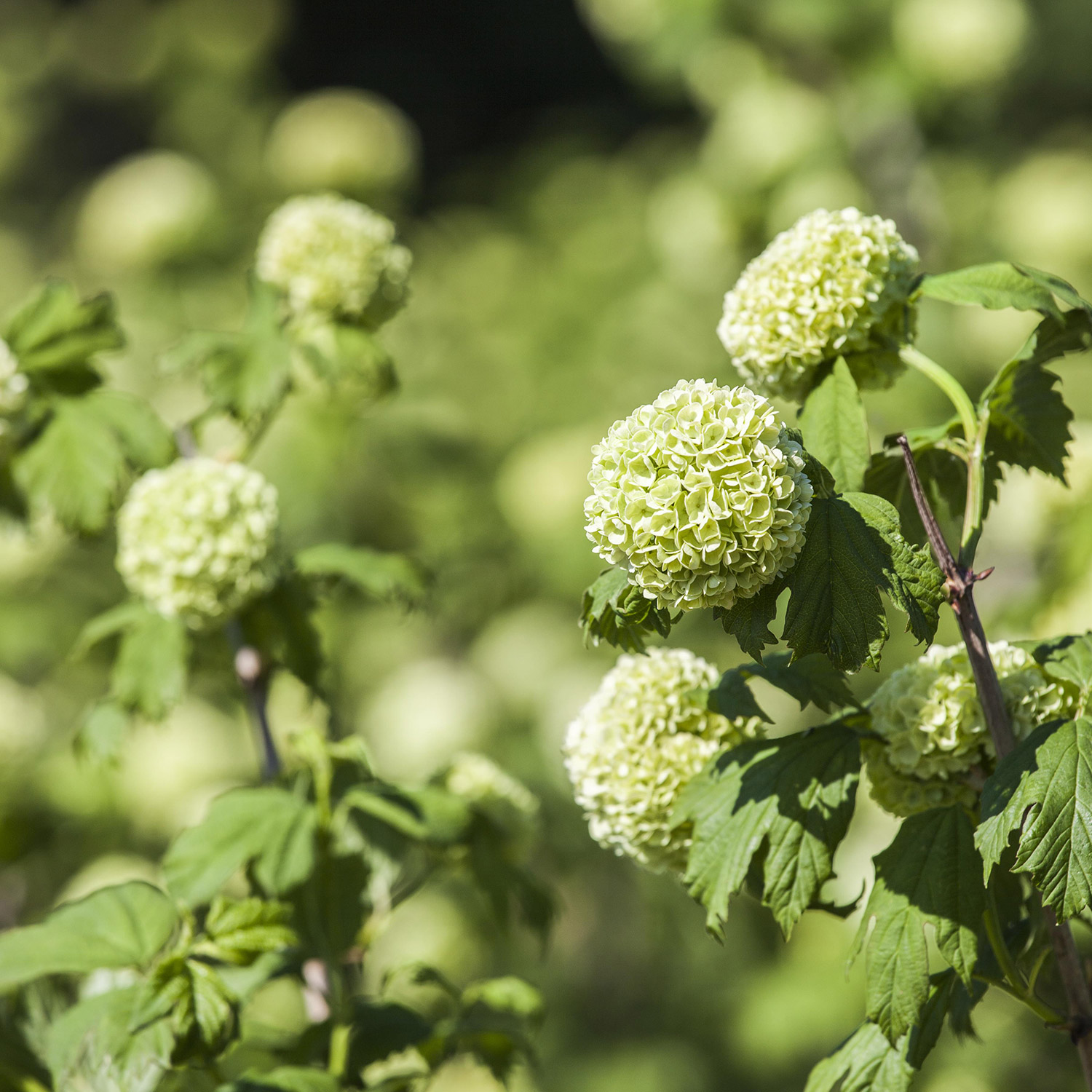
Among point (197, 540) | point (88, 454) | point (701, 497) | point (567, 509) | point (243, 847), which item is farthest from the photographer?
point (567, 509)

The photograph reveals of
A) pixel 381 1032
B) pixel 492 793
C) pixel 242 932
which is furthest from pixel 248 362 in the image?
pixel 381 1032

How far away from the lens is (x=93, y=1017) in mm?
1205

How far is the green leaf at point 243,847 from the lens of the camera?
133cm

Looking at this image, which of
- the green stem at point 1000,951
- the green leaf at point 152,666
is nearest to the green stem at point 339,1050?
the green leaf at point 152,666

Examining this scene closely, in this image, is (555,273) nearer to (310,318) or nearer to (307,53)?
(310,318)

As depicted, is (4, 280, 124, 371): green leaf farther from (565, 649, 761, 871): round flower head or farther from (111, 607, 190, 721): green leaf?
(565, 649, 761, 871): round flower head

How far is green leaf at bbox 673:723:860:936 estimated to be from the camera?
107 cm

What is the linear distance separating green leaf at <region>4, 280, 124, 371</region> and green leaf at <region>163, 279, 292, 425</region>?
102mm

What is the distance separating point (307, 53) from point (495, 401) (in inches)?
253

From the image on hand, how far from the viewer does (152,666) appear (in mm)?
1597

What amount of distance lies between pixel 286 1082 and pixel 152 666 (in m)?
0.58

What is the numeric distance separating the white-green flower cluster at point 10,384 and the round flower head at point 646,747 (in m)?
0.88

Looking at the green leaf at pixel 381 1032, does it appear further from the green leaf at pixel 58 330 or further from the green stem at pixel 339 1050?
the green leaf at pixel 58 330

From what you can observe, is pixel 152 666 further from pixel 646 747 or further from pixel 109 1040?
pixel 646 747
